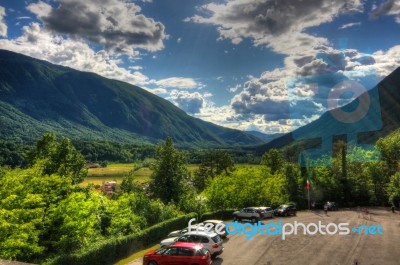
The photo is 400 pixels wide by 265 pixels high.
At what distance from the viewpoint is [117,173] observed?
613 ft

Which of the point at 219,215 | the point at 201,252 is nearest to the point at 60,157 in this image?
the point at 219,215

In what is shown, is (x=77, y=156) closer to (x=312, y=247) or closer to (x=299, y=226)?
(x=299, y=226)

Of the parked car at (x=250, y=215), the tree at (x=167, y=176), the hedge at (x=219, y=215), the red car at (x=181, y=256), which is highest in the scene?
the tree at (x=167, y=176)

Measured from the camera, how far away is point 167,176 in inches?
2453

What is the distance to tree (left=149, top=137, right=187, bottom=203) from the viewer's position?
6169cm

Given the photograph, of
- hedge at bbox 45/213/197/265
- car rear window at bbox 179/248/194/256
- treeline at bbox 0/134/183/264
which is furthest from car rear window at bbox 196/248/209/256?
treeline at bbox 0/134/183/264

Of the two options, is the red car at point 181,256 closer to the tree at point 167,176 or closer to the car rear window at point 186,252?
the car rear window at point 186,252

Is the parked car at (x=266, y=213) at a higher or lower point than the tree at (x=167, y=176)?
lower

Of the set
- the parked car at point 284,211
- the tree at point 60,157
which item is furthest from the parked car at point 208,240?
the parked car at point 284,211

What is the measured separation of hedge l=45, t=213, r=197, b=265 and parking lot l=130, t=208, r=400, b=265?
7.29 feet

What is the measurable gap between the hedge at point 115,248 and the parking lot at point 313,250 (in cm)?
222

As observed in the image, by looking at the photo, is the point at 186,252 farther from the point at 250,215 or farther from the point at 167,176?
the point at 167,176

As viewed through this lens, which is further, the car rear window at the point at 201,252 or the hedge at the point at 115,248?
the hedge at the point at 115,248

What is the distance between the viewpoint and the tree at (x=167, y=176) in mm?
61688
